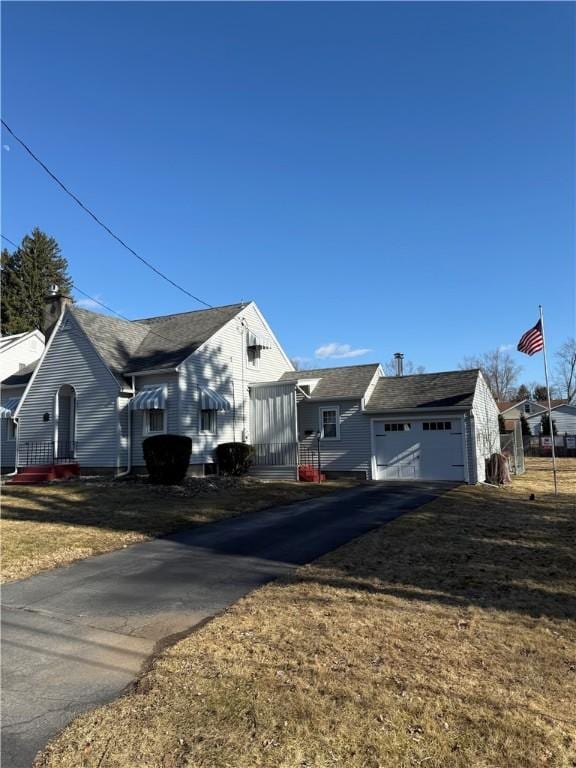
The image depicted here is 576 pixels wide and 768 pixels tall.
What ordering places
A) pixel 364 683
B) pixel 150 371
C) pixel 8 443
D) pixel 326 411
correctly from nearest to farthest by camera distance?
pixel 364 683
pixel 150 371
pixel 8 443
pixel 326 411

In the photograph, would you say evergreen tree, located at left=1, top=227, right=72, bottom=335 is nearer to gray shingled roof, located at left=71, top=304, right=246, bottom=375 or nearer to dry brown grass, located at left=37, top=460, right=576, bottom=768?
gray shingled roof, located at left=71, top=304, right=246, bottom=375

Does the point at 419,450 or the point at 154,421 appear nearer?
the point at 154,421

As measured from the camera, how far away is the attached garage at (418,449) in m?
20.2

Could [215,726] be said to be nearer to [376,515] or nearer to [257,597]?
[257,597]

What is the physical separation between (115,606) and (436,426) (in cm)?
1671

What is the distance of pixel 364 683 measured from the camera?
3.87 metres

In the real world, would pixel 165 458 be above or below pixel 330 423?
below

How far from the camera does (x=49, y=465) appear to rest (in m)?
19.3

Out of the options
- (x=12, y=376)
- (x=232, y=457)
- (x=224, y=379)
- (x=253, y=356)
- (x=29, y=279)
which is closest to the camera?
(x=232, y=457)

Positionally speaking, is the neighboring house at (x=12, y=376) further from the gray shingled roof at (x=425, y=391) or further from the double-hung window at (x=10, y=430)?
the gray shingled roof at (x=425, y=391)

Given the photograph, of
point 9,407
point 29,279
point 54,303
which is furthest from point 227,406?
point 29,279

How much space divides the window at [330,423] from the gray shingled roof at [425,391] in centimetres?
146

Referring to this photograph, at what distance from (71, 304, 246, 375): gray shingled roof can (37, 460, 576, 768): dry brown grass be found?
1421cm

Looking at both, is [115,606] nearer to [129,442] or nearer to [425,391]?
[129,442]
